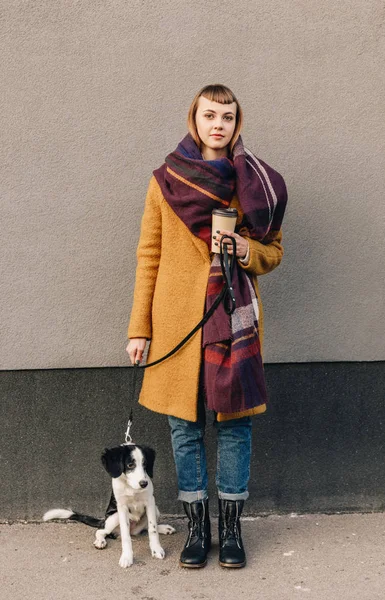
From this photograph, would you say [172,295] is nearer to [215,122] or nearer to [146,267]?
[146,267]

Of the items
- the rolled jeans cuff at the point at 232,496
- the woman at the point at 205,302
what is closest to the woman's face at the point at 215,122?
the woman at the point at 205,302

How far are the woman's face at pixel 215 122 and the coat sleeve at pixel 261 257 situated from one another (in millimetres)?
424

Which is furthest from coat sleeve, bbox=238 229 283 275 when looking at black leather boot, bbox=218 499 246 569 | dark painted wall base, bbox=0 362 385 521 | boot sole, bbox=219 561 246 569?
boot sole, bbox=219 561 246 569

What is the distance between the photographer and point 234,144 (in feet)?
11.5

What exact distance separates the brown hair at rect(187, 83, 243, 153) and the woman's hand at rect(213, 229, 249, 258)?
407 mm

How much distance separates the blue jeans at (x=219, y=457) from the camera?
3.55 metres

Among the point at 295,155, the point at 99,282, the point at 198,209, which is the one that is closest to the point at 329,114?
the point at 295,155

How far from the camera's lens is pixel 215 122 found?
3.42 m

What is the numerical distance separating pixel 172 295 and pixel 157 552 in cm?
115

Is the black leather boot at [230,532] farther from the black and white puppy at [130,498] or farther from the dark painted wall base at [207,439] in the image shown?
the dark painted wall base at [207,439]

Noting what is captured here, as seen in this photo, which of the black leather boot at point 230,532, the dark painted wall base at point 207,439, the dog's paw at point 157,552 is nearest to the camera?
the black leather boot at point 230,532

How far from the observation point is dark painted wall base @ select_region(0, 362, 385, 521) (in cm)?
408

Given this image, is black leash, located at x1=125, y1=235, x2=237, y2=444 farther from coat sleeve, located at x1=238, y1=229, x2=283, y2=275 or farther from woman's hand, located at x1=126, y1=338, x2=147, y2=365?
woman's hand, located at x1=126, y1=338, x2=147, y2=365

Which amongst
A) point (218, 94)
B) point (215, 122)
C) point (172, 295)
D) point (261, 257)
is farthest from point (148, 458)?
point (218, 94)
